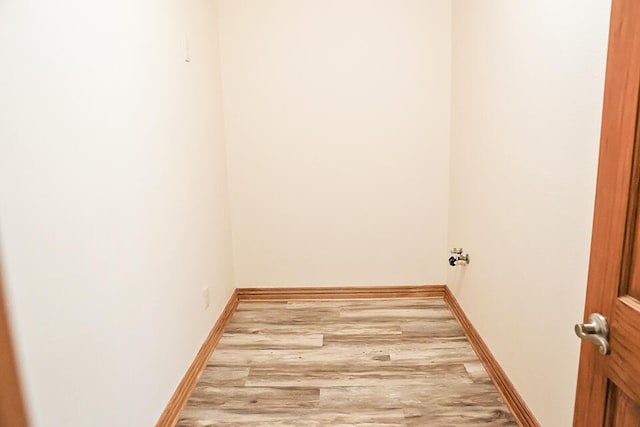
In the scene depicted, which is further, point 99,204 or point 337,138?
point 337,138

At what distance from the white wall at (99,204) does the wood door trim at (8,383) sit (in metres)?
0.32

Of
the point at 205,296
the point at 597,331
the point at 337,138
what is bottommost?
the point at 205,296

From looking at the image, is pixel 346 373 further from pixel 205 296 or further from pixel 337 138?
pixel 337 138

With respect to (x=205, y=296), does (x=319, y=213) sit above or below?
above

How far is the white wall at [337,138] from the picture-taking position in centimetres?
277

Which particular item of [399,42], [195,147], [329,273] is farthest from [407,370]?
[399,42]

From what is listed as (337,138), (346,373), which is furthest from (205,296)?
(337,138)

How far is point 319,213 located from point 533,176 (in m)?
1.59

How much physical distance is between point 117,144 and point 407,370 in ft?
5.56

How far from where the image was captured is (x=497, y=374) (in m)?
2.04

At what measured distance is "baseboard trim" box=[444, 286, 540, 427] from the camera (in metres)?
1.74

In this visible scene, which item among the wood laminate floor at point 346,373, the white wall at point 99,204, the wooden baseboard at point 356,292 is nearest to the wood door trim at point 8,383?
the white wall at point 99,204

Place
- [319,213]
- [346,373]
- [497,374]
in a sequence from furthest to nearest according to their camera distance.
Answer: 1. [319,213]
2. [346,373]
3. [497,374]

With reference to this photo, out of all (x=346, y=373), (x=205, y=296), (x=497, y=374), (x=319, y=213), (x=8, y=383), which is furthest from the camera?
(x=319, y=213)
